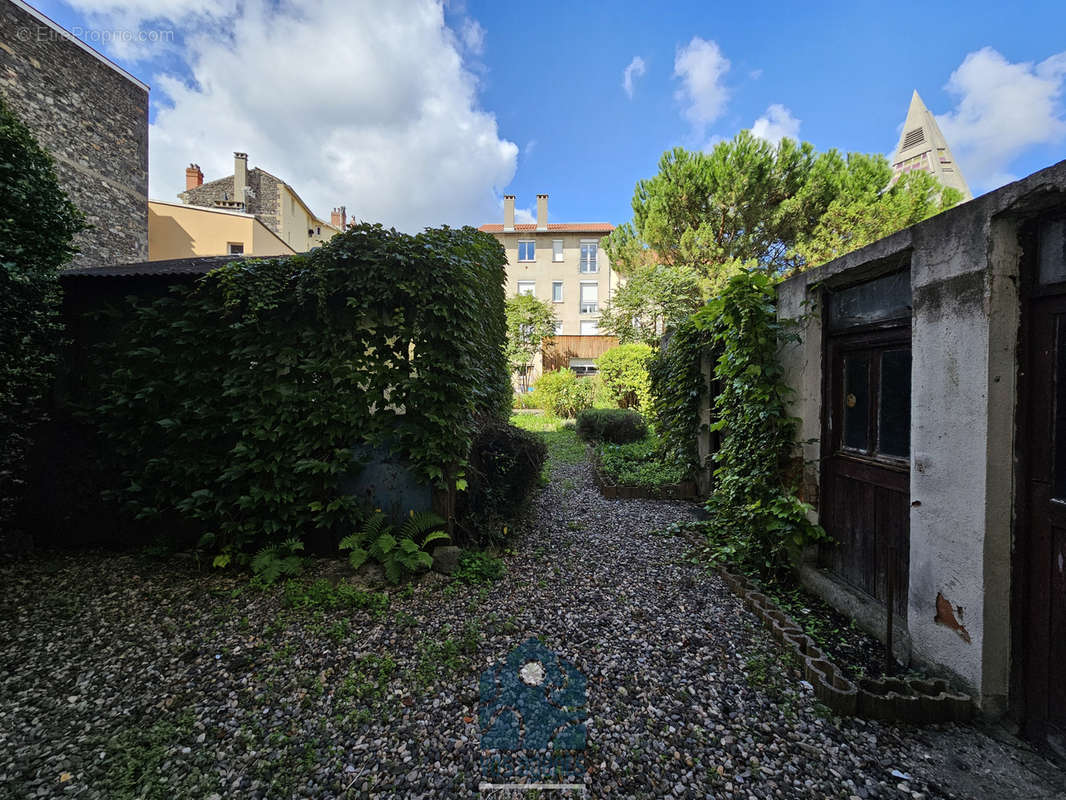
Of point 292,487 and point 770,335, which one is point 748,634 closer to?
point 770,335

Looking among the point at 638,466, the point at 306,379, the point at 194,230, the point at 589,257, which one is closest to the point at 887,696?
the point at 306,379

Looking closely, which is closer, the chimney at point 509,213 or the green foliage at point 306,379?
the green foliage at point 306,379

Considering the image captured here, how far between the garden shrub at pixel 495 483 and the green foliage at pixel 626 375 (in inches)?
355

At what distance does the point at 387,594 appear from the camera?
3443mm

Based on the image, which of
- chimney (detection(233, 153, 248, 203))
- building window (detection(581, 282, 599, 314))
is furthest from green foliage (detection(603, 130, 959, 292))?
chimney (detection(233, 153, 248, 203))

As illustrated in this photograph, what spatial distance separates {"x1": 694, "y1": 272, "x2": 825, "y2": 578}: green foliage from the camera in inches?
143

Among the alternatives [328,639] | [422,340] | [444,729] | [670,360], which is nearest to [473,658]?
[444,729]

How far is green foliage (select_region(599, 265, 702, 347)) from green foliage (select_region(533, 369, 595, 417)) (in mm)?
4361

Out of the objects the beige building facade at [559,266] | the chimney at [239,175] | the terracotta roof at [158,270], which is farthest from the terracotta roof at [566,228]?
the terracotta roof at [158,270]

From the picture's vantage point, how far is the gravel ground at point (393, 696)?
6.05ft

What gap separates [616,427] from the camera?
987cm

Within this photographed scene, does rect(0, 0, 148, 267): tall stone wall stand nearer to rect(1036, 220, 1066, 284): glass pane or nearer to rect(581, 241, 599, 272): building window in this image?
rect(1036, 220, 1066, 284): glass pane
